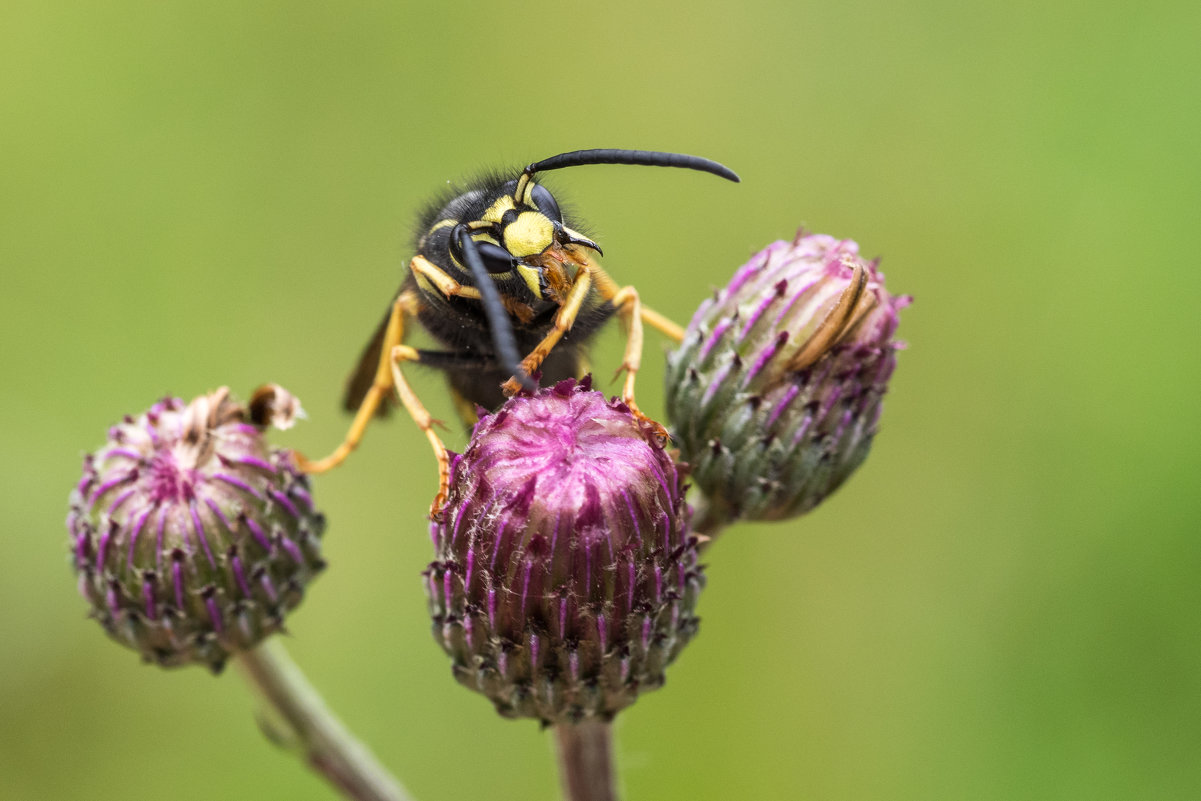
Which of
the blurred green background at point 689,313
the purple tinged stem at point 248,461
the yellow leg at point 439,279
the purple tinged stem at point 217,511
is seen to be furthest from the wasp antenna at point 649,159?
the blurred green background at point 689,313

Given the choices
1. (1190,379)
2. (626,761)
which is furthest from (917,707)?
(1190,379)

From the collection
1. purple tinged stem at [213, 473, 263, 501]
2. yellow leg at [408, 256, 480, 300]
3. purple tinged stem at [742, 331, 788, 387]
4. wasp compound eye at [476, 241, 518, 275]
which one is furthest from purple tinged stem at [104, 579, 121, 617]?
purple tinged stem at [742, 331, 788, 387]

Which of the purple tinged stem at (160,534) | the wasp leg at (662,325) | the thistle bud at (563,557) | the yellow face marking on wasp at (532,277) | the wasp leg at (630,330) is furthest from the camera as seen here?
the wasp leg at (662,325)

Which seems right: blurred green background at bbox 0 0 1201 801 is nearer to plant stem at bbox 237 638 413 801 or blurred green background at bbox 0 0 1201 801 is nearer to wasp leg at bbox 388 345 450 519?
plant stem at bbox 237 638 413 801

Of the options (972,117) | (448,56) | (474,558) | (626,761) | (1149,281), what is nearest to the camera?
(474,558)

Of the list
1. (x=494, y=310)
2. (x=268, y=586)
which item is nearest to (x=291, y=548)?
(x=268, y=586)

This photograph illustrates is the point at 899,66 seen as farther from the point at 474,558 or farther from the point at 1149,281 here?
the point at 474,558

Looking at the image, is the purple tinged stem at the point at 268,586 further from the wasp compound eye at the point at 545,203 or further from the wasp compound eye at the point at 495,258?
the wasp compound eye at the point at 545,203
